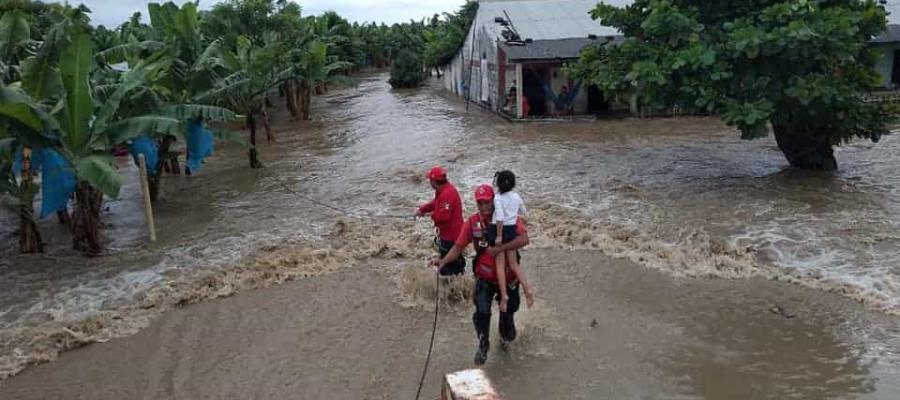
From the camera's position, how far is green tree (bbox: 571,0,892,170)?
1156 centimetres

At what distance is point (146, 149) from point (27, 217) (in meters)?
2.23

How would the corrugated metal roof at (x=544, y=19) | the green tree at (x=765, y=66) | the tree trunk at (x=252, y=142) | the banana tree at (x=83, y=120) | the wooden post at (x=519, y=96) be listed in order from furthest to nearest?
the corrugated metal roof at (x=544, y=19) < the wooden post at (x=519, y=96) < the tree trunk at (x=252, y=142) < the green tree at (x=765, y=66) < the banana tree at (x=83, y=120)

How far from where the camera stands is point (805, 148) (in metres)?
13.8

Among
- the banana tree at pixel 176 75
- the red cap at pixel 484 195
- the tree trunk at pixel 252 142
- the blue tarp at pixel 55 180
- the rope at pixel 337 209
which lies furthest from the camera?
the tree trunk at pixel 252 142

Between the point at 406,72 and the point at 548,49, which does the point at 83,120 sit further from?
the point at 406,72

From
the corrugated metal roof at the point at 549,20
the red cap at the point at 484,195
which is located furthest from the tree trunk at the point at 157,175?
the corrugated metal roof at the point at 549,20

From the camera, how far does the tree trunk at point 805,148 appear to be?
13.5 meters

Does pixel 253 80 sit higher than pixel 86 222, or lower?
higher

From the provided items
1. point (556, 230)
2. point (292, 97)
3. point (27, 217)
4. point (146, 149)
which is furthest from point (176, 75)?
point (292, 97)

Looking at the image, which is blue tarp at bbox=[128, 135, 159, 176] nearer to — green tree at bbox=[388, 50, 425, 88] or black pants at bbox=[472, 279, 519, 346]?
black pants at bbox=[472, 279, 519, 346]

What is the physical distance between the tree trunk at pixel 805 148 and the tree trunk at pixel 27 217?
12857 millimetres

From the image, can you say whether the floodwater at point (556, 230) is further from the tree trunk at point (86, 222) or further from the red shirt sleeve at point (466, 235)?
the red shirt sleeve at point (466, 235)

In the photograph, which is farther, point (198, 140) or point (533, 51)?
point (533, 51)

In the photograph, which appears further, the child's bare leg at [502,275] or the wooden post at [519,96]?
the wooden post at [519,96]
